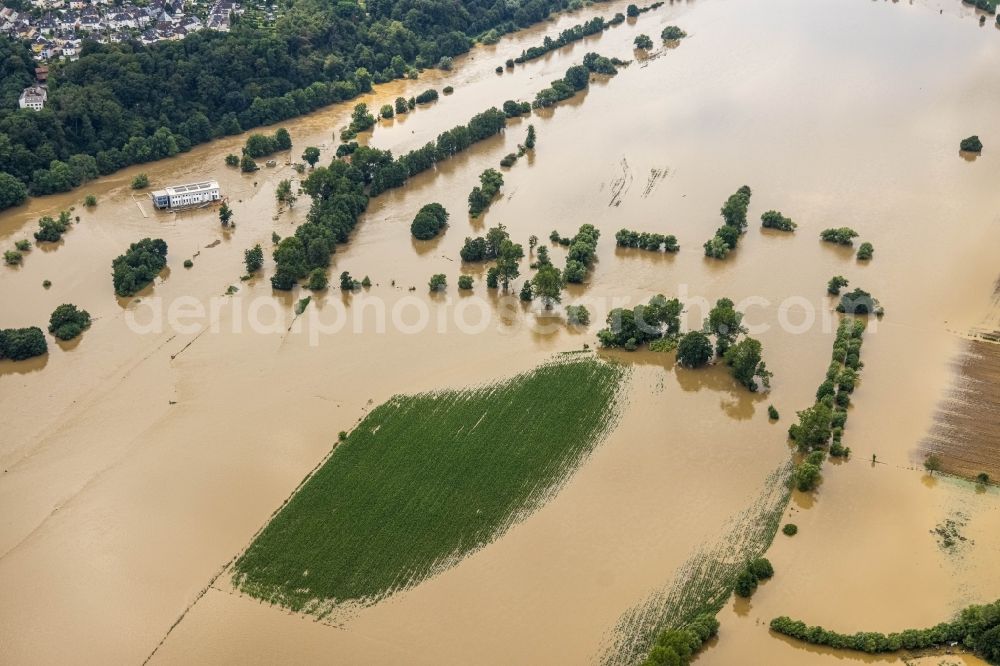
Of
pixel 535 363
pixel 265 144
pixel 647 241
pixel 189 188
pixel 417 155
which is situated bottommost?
pixel 535 363

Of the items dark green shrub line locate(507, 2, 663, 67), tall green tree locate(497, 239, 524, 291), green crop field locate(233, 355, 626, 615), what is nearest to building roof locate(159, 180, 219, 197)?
tall green tree locate(497, 239, 524, 291)

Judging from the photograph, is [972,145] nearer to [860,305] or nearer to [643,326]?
[860,305]

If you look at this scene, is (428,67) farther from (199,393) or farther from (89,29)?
(199,393)

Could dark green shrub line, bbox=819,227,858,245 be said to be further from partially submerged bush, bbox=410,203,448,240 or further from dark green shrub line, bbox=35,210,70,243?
dark green shrub line, bbox=35,210,70,243

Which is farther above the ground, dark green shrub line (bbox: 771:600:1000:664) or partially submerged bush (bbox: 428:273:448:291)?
partially submerged bush (bbox: 428:273:448:291)

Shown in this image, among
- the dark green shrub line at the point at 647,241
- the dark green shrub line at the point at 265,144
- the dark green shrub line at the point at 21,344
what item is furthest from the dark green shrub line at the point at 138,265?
the dark green shrub line at the point at 647,241

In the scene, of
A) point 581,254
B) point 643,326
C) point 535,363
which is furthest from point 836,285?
point 535,363

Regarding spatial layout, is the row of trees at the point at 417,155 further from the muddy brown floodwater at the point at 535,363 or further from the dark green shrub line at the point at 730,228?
the dark green shrub line at the point at 730,228
